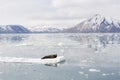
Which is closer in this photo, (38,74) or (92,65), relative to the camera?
(38,74)

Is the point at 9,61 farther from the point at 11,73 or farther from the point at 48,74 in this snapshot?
the point at 48,74

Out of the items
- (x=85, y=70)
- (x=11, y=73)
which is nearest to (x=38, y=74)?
(x=11, y=73)

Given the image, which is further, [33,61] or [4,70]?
[33,61]

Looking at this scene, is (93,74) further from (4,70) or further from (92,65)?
(4,70)

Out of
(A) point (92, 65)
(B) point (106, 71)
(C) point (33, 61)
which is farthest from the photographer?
(C) point (33, 61)

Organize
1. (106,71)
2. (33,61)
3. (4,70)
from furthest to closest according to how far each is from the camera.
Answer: (33,61)
(4,70)
(106,71)

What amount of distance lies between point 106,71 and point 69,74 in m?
3.71

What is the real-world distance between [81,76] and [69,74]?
1.45m

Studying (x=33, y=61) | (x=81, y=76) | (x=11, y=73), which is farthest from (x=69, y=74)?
(x=33, y=61)

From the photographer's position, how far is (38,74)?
26531mm

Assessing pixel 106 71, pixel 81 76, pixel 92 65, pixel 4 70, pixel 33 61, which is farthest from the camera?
pixel 33 61

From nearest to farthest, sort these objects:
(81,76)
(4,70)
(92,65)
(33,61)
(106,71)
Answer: (81,76) → (106,71) → (4,70) → (92,65) → (33,61)

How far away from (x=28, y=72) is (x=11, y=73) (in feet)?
5.40

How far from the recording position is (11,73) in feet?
89.7
